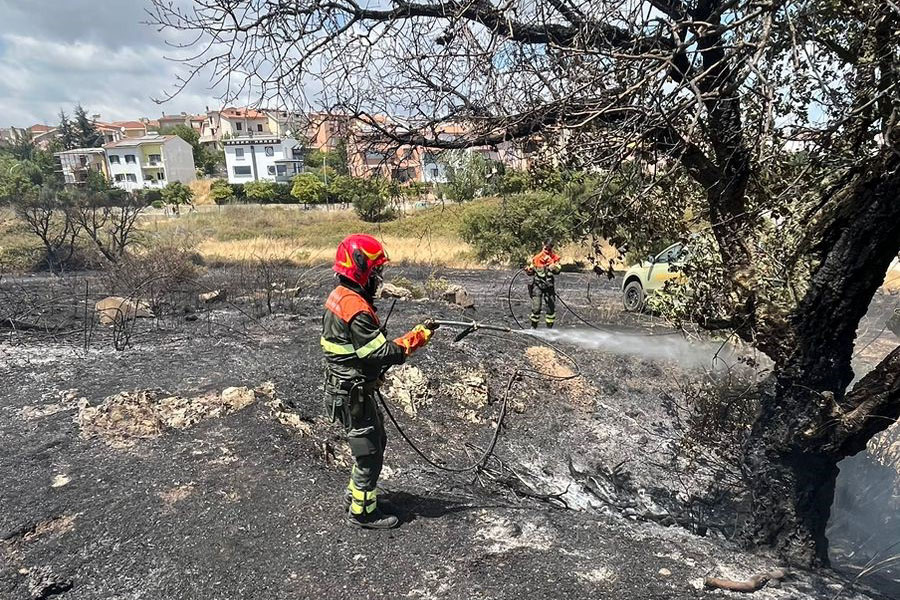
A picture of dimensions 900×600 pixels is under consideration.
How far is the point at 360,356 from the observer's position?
136 inches

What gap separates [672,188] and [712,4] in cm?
138

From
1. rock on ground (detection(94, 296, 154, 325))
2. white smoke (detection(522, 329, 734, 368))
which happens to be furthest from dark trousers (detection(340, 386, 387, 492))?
rock on ground (detection(94, 296, 154, 325))

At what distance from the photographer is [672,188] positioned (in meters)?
4.39

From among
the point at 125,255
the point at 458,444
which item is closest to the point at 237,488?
the point at 458,444

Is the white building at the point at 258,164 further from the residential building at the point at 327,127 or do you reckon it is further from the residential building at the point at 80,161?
the residential building at the point at 327,127

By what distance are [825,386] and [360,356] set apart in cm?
313

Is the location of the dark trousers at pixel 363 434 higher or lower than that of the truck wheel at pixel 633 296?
higher

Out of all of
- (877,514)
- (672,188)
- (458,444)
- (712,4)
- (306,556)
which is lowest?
(877,514)

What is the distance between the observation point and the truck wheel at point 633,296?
38.1 feet

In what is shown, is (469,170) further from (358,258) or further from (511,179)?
(358,258)

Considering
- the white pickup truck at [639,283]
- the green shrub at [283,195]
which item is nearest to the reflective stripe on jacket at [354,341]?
the white pickup truck at [639,283]

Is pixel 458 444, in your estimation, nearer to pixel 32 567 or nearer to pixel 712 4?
pixel 32 567

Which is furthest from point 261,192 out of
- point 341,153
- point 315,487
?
point 315,487

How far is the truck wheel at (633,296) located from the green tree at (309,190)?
112 feet
